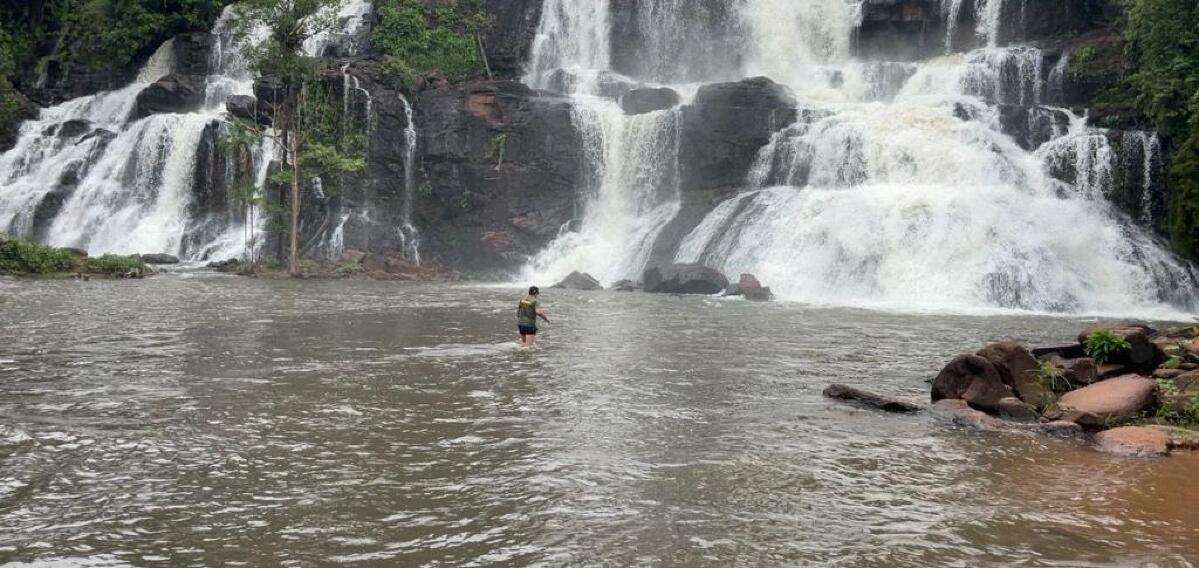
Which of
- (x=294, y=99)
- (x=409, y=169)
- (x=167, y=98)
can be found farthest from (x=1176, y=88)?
(x=167, y=98)

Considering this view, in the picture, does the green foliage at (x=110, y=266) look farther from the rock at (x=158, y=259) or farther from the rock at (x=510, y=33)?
the rock at (x=510, y=33)

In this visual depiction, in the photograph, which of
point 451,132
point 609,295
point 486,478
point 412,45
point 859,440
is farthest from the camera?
point 412,45

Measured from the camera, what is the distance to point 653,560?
5.47 metres

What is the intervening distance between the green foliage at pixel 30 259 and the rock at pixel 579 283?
16306 mm

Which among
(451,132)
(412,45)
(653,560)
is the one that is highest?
(412,45)

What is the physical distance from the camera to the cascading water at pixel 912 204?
83.1 ft

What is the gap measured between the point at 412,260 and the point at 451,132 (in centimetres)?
603

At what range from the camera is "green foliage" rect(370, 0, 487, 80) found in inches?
1667

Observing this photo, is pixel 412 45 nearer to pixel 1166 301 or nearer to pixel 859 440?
pixel 1166 301

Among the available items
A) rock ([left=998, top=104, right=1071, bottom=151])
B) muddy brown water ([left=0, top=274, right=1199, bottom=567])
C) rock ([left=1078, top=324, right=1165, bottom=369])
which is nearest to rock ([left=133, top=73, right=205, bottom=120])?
muddy brown water ([left=0, top=274, right=1199, bottom=567])

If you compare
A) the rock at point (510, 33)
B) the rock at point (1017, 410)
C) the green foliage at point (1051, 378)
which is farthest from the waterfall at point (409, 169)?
the rock at point (1017, 410)

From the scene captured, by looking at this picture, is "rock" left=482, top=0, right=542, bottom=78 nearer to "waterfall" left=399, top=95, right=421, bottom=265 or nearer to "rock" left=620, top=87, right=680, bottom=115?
"waterfall" left=399, top=95, right=421, bottom=265

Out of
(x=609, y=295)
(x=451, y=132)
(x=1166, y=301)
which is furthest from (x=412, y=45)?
(x=1166, y=301)

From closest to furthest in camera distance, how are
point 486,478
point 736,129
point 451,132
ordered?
1. point 486,478
2. point 736,129
3. point 451,132
